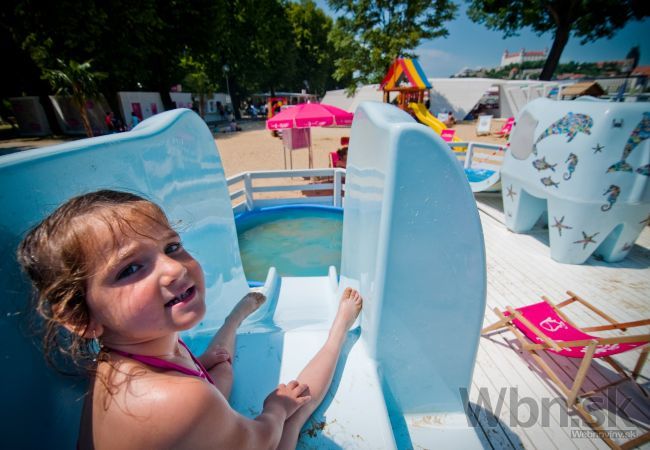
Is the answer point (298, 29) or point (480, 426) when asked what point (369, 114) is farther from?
point (298, 29)

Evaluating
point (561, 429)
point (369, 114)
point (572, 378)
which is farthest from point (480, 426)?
point (369, 114)

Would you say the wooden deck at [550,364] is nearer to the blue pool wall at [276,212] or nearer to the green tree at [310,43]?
the blue pool wall at [276,212]

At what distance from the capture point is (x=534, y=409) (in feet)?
7.06

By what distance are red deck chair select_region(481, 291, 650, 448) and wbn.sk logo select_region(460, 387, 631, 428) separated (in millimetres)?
83

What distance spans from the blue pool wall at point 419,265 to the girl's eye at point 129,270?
32.1 inches

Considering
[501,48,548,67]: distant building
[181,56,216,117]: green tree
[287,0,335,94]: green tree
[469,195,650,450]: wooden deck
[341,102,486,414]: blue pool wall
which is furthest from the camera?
[501,48,548,67]: distant building

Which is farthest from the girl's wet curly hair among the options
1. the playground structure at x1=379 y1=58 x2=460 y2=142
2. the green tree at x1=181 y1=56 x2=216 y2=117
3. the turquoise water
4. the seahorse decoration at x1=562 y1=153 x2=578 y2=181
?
the green tree at x1=181 y1=56 x2=216 y2=117

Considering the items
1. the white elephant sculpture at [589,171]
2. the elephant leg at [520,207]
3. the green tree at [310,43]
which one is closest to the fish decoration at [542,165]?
the white elephant sculpture at [589,171]

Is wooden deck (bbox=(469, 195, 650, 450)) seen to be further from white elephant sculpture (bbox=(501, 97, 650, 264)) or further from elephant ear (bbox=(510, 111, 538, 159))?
elephant ear (bbox=(510, 111, 538, 159))

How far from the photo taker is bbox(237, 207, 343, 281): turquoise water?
201 inches

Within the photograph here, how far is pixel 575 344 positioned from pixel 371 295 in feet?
5.50

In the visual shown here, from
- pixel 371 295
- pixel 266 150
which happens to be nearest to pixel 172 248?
pixel 371 295

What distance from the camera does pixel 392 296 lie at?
48.4 inches

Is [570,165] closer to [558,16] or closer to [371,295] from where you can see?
[371,295]
